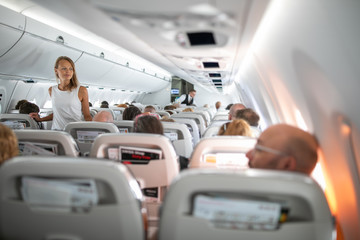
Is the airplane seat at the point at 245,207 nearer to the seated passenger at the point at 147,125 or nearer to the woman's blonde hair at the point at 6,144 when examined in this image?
the woman's blonde hair at the point at 6,144

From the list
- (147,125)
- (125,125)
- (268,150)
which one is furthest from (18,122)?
(268,150)

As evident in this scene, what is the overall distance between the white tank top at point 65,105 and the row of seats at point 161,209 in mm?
3051

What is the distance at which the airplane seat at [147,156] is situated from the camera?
2.57m

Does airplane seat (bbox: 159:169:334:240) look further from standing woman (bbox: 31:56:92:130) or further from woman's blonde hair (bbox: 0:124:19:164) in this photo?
standing woman (bbox: 31:56:92:130)

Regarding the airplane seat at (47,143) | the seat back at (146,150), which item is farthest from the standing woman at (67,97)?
the seat back at (146,150)

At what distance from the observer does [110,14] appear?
118 inches

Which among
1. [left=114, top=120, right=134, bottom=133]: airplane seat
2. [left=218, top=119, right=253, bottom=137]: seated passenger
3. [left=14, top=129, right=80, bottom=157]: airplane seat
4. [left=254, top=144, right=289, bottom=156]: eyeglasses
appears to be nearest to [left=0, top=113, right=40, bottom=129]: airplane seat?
[left=114, top=120, right=134, bottom=133]: airplane seat

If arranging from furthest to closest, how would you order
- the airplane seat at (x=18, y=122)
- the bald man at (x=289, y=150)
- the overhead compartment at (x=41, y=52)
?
the overhead compartment at (x=41, y=52)
the airplane seat at (x=18, y=122)
the bald man at (x=289, y=150)

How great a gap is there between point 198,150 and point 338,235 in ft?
5.30

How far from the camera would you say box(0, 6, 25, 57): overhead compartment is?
19.2 feet

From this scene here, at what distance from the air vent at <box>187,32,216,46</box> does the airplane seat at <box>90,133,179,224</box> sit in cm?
163

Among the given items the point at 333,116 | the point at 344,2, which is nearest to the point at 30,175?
the point at 344,2

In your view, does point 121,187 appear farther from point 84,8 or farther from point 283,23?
point 283,23

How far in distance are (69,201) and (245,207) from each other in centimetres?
74
